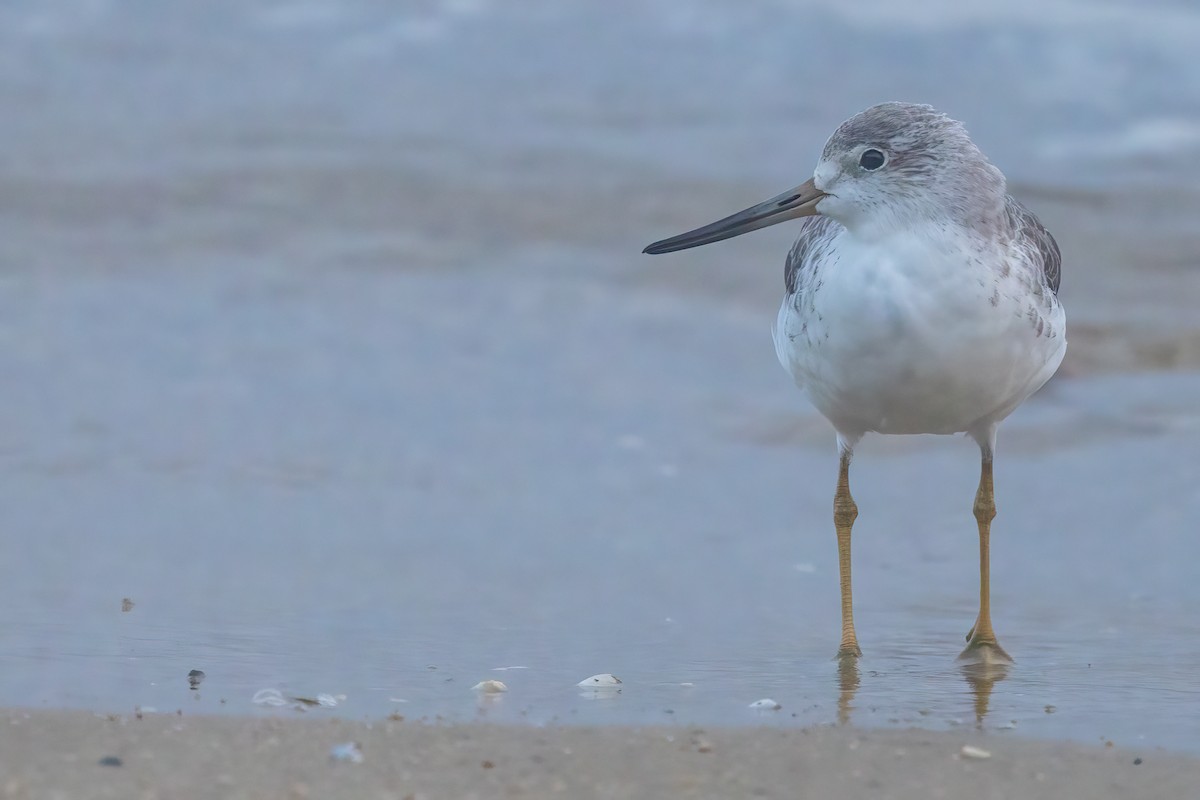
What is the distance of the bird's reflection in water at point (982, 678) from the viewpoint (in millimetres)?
4527

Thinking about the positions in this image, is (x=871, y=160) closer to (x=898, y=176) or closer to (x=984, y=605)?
(x=898, y=176)

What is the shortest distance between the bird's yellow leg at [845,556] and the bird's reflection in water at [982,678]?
1.25 feet

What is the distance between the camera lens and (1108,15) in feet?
46.7

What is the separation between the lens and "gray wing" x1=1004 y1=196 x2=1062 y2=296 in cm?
525

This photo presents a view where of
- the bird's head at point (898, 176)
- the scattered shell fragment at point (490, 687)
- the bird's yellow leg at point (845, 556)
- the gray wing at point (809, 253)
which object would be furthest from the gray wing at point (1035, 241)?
the scattered shell fragment at point (490, 687)

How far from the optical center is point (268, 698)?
4363 millimetres

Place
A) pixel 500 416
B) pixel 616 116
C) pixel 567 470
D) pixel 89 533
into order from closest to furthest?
pixel 89 533, pixel 567 470, pixel 500 416, pixel 616 116

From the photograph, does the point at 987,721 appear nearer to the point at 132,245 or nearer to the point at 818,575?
the point at 818,575

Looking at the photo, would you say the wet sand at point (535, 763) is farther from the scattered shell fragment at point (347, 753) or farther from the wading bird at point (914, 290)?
the wading bird at point (914, 290)

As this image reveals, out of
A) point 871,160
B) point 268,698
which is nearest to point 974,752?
point 268,698

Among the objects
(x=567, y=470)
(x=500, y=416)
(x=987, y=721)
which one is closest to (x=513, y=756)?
(x=987, y=721)

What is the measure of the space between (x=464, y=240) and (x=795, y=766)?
743cm

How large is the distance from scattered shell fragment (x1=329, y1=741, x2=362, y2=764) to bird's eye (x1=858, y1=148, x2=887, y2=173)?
240 cm

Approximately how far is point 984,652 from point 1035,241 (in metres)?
1.36
